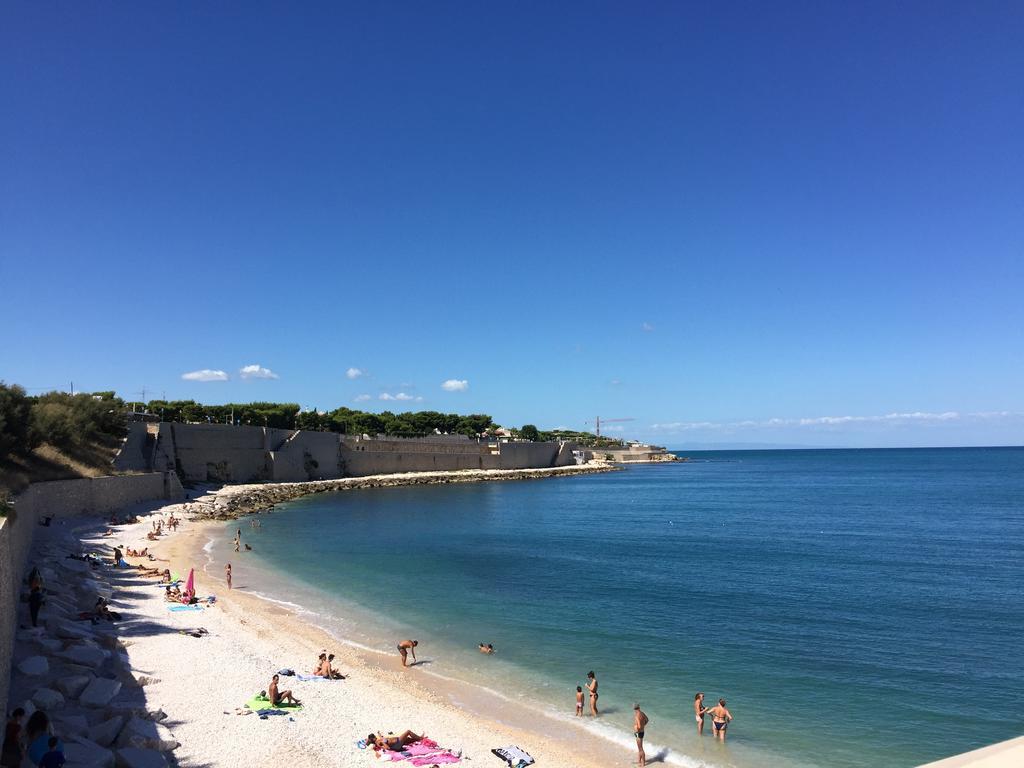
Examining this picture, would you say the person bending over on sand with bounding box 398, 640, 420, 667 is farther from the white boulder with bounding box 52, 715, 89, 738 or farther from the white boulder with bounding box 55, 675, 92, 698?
the white boulder with bounding box 52, 715, 89, 738

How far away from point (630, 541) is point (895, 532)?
1726 centimetres

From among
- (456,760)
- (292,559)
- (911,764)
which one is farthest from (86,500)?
(911,764)

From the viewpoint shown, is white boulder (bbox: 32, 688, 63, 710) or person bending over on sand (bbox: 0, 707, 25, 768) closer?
person bending over on sand (bbox: 0, 707, 25, 768)

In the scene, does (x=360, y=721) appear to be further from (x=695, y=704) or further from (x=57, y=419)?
(x=57, y=419)

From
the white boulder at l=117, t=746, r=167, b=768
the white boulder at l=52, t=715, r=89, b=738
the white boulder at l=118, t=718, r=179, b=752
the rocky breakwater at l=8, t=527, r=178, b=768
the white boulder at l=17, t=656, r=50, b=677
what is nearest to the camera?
the white boulder at l=117, t=746, r=167, b=768

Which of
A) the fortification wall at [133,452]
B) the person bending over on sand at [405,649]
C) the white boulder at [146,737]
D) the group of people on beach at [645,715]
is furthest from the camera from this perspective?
the fortification wall at [133,452]

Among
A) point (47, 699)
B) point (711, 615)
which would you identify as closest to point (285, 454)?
point (711, 615)

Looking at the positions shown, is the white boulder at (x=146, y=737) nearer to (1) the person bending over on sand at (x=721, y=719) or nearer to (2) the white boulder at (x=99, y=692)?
(2) the white boulder at (x=99, y=692)

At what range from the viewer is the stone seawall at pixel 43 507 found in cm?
1070

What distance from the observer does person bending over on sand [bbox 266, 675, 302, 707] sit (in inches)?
477

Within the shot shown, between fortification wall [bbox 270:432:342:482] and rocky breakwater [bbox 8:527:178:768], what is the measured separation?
160 ft

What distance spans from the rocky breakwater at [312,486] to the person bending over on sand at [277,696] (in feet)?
105

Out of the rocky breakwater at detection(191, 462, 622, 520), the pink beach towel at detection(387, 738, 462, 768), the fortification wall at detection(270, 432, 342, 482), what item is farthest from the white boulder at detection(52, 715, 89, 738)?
the fortification wall at detection(270, 432, 342, 482)

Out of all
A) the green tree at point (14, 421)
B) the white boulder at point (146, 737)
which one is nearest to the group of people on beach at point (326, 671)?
the white boulder at point (146, 737)
